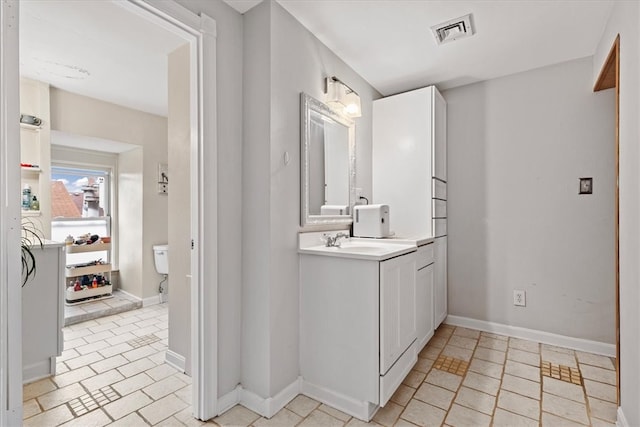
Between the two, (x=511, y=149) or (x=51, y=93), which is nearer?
(x=511, y=149)

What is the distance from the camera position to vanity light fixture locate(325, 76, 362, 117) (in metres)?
2.30

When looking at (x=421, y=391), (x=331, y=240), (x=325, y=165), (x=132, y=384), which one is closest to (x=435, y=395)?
(x=421, y=391)

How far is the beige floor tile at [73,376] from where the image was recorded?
83.6 inches

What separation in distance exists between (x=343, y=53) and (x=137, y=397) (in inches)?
108

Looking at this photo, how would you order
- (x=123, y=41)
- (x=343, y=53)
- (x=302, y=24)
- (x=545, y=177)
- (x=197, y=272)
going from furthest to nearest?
(x=545, y=177)
(x=343, y=53)
(x=123, y=41)
(x=302, y=24)
(x=197, y=272)

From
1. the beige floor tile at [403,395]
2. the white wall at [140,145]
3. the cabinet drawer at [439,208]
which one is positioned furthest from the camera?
the white wall at [140,145]

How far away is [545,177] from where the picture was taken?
8.79 feet

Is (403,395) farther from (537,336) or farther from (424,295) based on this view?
(537,336)

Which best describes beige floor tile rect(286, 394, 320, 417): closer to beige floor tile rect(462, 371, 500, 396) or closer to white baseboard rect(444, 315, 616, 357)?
beige floor tile rect(462, 371, 500, 396)

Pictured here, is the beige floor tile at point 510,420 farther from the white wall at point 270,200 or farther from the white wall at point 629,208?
the white wall at point 270,200

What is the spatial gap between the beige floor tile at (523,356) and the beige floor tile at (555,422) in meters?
0.65

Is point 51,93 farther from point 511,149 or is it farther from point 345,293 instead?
point 511,149

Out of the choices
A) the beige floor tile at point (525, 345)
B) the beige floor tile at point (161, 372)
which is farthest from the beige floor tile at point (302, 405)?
the beige floor tile at point (525, 345)

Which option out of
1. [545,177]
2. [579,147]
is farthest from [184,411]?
[579,147]
